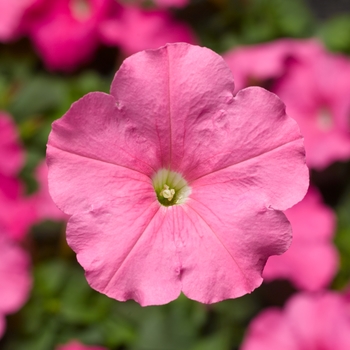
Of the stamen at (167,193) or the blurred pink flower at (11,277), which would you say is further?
the blurred pink flower at (11,277)

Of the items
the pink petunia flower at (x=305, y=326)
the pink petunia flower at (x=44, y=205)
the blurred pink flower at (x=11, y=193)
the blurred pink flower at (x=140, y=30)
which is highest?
the blurred pink flower at (x=140, y=30)

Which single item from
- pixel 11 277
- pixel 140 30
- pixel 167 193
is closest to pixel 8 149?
pixel 11 277

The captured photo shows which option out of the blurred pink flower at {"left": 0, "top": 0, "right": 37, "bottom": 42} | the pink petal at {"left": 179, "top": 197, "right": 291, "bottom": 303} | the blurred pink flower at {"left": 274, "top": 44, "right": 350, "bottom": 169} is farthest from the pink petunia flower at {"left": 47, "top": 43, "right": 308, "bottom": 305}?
the blurred pink flower at {"left": 0, "top": 0, "right": 37, "bottom": 42}

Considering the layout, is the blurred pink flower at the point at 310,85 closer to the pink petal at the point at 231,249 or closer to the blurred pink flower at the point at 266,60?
the blurred pink flower at the point at 266,60

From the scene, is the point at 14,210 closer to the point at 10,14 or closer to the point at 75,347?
the point at 75,347

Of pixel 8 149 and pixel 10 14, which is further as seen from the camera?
pixel 10 14

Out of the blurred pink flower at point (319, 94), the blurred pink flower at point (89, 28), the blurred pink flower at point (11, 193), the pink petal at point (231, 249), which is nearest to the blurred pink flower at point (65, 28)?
the blurred pink flower at point (89, 28)

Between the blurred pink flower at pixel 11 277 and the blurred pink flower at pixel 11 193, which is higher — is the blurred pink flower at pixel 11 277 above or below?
below
